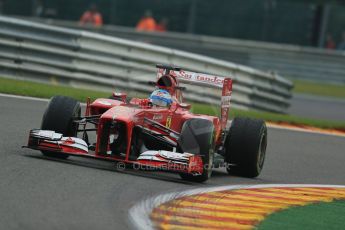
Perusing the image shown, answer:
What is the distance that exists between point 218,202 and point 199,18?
21.3 metres

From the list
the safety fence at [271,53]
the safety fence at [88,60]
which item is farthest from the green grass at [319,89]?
the safety fence at [88,60]

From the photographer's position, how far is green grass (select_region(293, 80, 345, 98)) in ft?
94.0

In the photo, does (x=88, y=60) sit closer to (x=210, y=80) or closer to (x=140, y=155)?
(x=210, y=80)

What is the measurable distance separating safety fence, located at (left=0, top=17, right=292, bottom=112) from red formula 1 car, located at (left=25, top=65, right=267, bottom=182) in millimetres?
6334

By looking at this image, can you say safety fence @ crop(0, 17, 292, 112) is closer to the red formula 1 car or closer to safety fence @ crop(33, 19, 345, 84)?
the red formula 1 car

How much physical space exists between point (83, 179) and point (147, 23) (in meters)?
20.7

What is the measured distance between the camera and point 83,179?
31.7 feet

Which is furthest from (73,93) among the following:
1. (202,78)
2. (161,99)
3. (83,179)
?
(83,179)

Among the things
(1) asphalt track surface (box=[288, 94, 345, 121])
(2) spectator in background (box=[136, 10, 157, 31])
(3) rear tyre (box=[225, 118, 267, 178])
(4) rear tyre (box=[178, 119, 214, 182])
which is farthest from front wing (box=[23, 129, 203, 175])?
(2) spectator in background (box=[136, 10, 157, 31])

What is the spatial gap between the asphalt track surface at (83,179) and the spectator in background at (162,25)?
51.6ft

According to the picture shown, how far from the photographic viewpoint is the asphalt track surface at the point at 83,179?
782 centimetres

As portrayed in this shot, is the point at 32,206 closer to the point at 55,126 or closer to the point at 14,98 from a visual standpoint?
the point at 55,126

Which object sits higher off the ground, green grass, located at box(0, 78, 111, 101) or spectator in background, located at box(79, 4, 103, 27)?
spectator in background, located at box(79, 4, 103, 27)

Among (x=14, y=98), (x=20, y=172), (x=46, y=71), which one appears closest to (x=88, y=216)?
(x=20, y=172)
